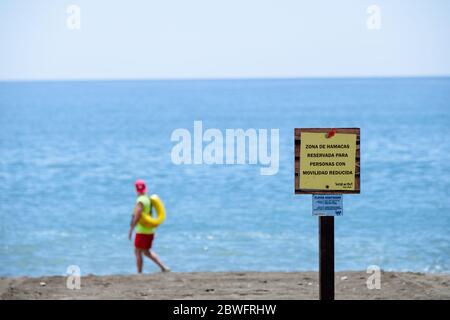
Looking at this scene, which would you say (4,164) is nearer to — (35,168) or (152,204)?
(35,168)

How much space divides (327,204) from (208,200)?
4002 cm

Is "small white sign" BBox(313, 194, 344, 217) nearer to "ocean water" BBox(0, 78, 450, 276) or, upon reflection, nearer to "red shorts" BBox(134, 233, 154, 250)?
"red shorts" BBox(134, 233, 154, 250)

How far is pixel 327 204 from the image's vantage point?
321 inches

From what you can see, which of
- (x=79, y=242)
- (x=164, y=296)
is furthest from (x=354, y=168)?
(x=79, y=242)

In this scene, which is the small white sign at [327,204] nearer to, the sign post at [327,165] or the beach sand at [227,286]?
the sign post at [327,165]

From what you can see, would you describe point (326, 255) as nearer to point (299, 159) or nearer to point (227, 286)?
point (299, 159)

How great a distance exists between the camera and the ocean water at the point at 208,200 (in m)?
27.5

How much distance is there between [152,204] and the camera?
16.3m

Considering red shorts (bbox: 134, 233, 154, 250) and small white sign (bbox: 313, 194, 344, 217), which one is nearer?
small white sign (bbox: 313, 194, 344, 217)

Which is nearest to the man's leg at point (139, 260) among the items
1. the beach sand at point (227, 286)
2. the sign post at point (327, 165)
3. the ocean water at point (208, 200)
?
the beach sand at point (227, 286)

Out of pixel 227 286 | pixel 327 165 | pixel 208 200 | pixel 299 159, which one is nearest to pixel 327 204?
pixel 327 165

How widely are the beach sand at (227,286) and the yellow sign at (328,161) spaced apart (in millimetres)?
3807

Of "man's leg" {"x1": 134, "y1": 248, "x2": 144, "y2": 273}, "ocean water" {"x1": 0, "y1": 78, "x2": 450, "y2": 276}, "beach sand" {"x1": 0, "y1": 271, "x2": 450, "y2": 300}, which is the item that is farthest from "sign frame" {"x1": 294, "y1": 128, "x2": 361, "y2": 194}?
Result: "ocean water" {"x1": 0, "y1": 78, "x2": 450, "y2": 276}

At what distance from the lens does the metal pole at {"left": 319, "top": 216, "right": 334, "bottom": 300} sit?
8258 millimetres
